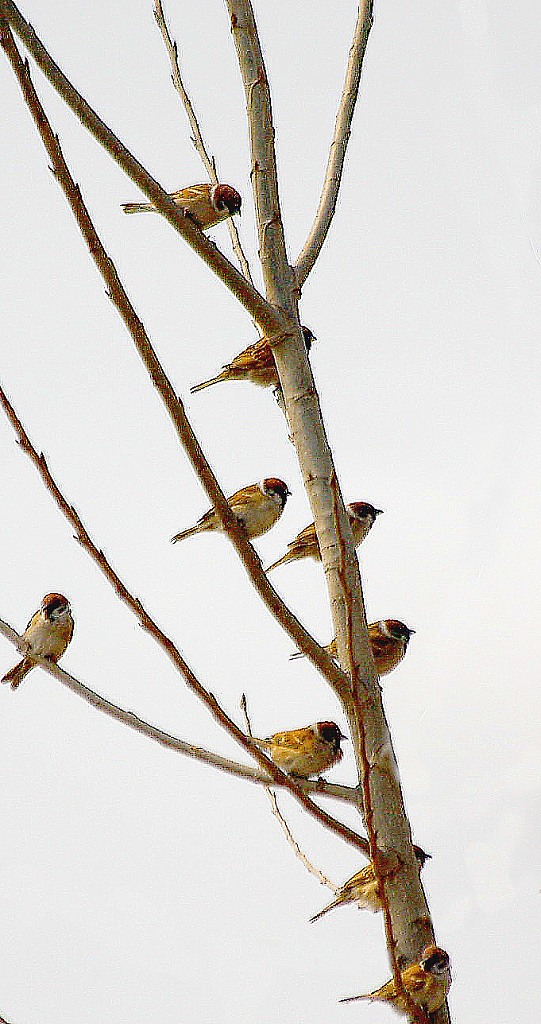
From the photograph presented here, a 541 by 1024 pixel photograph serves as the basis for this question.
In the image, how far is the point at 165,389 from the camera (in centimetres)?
36

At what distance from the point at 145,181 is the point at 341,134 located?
0.26 metres

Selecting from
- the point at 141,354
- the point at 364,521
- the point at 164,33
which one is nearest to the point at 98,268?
the point at 141,354

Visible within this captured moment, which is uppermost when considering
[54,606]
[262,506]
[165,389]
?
[262,506]

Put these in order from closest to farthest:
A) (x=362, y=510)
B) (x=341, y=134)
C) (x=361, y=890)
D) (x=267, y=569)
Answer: (x=341, y=134) < (x=361, y=890) < (x=267, y=569) < (x=362, y=510)

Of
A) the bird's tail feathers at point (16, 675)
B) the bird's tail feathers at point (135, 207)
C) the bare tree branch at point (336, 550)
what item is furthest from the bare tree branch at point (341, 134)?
the bird's tail feathers at point (16, 675)

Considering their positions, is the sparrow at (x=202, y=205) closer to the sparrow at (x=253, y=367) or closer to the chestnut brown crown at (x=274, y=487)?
the sparrow at (x=253, y=367)

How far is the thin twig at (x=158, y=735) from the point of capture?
0.42 metres

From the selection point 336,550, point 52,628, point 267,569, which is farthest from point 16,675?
point 336,550

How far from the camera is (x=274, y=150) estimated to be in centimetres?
51

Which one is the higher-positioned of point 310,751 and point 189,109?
point 189,109

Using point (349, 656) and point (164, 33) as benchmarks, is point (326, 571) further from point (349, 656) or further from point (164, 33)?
point (164, 33)

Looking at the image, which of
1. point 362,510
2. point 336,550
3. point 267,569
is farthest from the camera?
point 362,510

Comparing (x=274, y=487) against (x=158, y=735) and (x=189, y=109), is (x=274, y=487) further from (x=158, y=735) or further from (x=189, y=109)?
(x=158, y=735)

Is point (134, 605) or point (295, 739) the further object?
point (295, 739)
